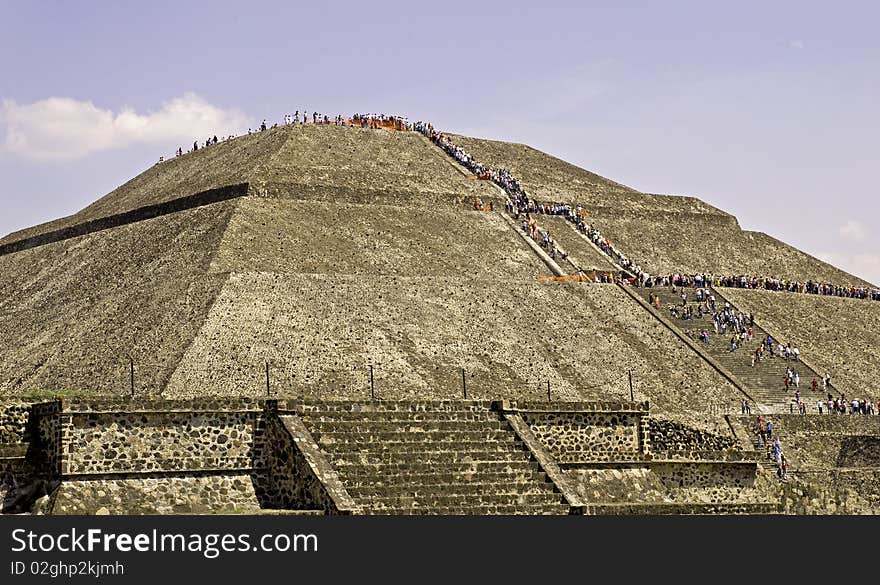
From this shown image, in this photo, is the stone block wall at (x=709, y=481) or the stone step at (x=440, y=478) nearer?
the stone step at (x=440, y=478)

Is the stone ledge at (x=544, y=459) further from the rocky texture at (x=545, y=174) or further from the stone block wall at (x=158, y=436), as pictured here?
the rocky texture at (x=545, y=174)

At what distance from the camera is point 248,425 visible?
30.5m

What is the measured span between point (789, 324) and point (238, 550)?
41.9m

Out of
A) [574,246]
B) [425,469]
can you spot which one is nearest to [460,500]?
[425,469]

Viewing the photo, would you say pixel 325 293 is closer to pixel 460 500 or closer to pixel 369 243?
pixel 369 243

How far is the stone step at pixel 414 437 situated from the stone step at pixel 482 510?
2033mm

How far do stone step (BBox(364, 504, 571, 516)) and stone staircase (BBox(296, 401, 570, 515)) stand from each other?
0.02 metres

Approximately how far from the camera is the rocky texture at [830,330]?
55.4 metres

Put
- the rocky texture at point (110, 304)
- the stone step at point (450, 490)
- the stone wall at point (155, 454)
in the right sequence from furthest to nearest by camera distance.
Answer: the rocky texture at point (110, 304)
the stone wall at point (155, 454)
the stone step at point (450, 490)

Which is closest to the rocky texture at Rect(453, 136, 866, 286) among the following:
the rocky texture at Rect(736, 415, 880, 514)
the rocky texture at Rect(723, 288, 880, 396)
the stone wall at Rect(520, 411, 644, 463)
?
the rocky texture at Rect(723, 288, 880, 396)

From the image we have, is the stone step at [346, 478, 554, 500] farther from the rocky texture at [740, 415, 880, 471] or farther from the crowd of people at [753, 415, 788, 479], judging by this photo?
the rocky texture at [740, 415, 880, 471]

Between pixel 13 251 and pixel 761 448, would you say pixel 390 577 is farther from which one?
pixel 13 251

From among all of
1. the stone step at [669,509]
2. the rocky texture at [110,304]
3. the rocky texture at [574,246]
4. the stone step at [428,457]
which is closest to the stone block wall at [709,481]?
the stone step at [669,509]

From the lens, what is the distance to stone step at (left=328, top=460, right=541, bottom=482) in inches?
1154
